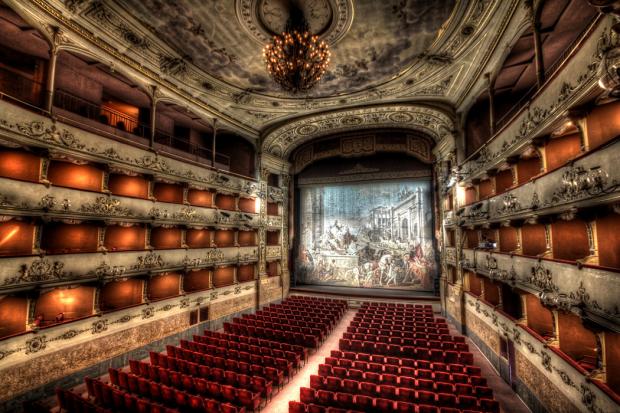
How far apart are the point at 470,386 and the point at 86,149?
38.4 feet

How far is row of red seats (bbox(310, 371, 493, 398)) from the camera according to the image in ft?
20.7

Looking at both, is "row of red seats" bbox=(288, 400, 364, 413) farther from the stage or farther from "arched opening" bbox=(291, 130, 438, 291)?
"arched opening" bbox=(291, 130, 438, 291)

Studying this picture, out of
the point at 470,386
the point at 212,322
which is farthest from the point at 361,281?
the point at 470,386

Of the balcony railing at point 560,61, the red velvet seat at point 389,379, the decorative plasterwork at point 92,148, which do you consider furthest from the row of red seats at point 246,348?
the balcony railing at point 560,61

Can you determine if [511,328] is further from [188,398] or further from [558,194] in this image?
[188,398]

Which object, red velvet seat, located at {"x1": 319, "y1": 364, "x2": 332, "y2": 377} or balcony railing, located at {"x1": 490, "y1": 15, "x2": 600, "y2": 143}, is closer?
balcony railing, located at {"x1": 490, "y1": 15, "x2": 600, "y2": 143}

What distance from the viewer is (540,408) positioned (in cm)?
626

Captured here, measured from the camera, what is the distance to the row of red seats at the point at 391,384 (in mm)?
6320

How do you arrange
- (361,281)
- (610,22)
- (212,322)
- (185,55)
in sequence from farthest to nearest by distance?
(361,281)
(212,322)
(185,55)
(610,22)

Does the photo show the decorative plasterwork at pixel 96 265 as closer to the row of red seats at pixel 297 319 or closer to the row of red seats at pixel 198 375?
the row of red seats at pixel 198 375

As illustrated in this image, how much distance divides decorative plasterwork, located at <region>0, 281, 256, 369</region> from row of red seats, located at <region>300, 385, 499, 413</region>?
6.60 m

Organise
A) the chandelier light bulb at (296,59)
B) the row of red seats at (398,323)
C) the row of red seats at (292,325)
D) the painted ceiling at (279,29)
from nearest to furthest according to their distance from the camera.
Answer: the chandelier light bulb at (296,59)
the painted ceiling at (279,29)
the row of red seats at (292,325)
the row of red seats at (398,323)

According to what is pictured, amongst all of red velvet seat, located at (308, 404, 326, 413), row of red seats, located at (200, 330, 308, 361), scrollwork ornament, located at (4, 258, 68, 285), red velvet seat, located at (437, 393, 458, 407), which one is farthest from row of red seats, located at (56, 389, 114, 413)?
red velvet seat, located at (437, 393, 458, 407)

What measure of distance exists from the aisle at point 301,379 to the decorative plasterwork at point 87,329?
18.6ft
